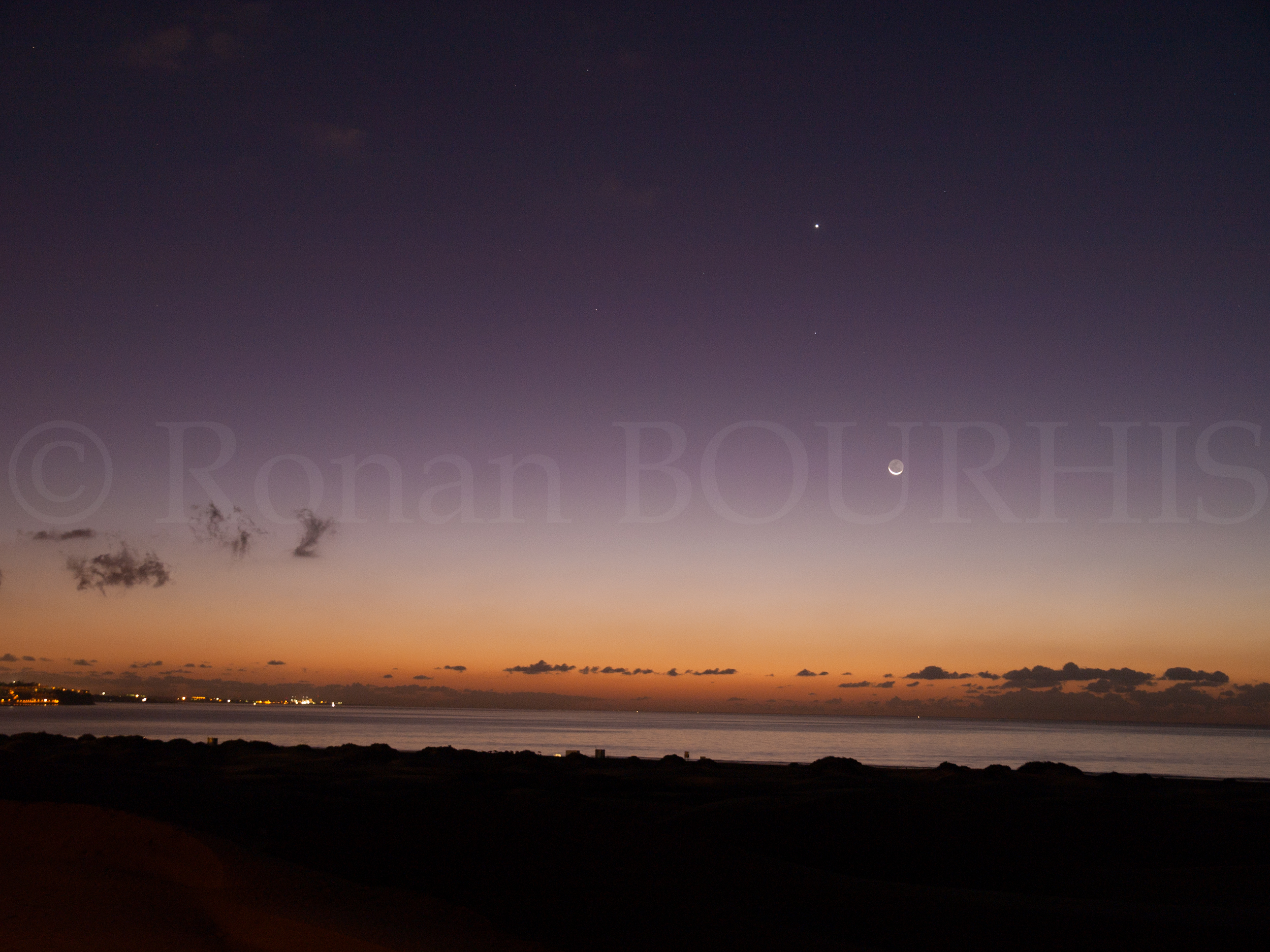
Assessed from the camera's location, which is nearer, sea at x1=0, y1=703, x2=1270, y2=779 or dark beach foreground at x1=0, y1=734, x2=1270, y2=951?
dark beach foreground at x1=0, y1=734, x2=1270, y2=951

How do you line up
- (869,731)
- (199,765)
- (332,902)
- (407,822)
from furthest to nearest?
1. (869,731)
2. (199,765)
3. (407,822)
4. (332,902)

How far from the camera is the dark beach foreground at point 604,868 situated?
8.49 metres

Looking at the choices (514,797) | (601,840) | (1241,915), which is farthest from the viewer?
(514,797)

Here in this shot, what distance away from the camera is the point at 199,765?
28656mm

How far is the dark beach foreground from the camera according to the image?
849 cm

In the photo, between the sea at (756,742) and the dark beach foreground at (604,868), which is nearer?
the dark beach foreground at (604,868)

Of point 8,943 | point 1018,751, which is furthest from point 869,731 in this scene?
point 8,943

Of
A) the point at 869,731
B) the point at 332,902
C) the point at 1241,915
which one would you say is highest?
the point at 332,902

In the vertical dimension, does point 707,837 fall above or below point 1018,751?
above

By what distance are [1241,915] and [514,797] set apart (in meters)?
10.3

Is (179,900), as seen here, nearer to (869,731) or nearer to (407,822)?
(407,822)

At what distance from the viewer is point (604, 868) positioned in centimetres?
1139

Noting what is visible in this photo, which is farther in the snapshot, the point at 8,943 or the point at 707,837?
the point at 707,837

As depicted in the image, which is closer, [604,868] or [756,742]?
[604,868]
